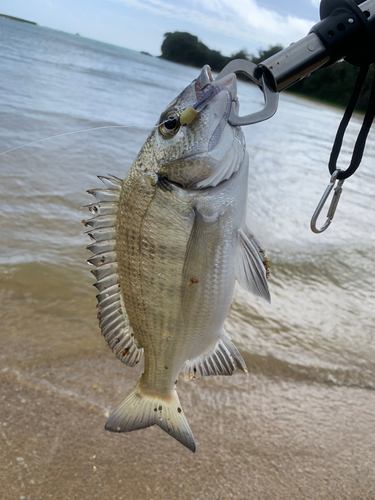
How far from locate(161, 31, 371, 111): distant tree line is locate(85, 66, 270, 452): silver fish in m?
2.97

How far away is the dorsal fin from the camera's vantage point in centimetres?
175

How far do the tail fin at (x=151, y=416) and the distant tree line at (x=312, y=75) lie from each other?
3511mm

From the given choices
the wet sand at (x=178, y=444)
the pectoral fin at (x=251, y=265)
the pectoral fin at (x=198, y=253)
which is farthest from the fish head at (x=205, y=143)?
the wet sand at (x=178, y=444)

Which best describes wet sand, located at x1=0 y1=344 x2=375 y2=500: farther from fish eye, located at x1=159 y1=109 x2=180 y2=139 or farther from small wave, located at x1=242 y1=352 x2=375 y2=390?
fish eye, located at x1=159 y1=109 x2=180 y2=139

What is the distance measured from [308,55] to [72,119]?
11837 millimetres

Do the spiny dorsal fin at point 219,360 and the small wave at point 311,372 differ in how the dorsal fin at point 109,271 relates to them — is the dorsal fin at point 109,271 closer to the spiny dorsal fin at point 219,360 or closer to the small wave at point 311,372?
the spiny dorsal fin at point 219,360

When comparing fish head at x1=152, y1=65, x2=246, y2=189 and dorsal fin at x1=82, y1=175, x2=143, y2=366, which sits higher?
fish head at x1=152, y1=65, x2=246, y2=189

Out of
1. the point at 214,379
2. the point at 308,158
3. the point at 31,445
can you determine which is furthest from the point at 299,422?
the point at 308,158

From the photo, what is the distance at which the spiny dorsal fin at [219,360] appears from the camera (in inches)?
73.7

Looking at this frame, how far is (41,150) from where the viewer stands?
808cm

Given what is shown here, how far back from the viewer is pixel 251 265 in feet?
5.82

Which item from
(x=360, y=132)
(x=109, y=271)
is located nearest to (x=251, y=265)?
(x=109, y=271)

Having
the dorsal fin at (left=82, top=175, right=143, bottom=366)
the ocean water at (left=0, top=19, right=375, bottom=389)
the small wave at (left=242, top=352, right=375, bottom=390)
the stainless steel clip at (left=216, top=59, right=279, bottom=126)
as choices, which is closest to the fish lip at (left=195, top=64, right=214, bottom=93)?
the stainless steel clip at (left=216, top=59, right=279, bottom=126)

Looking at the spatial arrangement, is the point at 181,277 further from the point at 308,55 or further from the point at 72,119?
the point at 72,119
